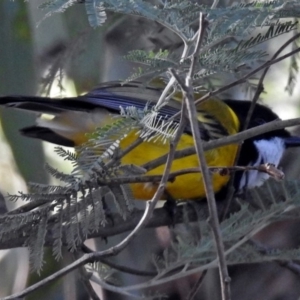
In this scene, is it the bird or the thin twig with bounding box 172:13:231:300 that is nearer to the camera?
the thin twig with bounding box 172:13:231:300

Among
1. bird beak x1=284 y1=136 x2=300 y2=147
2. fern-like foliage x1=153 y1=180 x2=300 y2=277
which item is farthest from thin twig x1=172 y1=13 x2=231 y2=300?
bird beak x1=284 y1=136 x2=300 y2=147

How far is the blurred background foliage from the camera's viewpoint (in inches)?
79.3

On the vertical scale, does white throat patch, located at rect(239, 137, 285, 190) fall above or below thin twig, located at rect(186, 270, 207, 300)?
above

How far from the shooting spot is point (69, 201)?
109 centimetres

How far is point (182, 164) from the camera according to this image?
5.95ft

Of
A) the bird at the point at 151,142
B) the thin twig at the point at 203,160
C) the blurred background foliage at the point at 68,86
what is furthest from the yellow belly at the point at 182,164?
the thin twig at the point at 203,160

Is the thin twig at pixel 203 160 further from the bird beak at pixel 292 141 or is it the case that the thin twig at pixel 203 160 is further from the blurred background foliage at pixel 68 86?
the bird beak at pixel 292 141

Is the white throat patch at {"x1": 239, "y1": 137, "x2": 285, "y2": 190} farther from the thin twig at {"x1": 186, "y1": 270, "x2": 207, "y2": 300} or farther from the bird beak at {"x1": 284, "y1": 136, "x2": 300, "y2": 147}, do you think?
the thin twig at {"x1": 186, "y1": 270, "x2": 207, "y2": 300}

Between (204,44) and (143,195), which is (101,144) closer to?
(204,44)

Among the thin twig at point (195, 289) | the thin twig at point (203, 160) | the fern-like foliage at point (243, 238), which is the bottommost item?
the thin twig at point (195, 289)

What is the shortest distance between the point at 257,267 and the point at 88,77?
83 centimetres

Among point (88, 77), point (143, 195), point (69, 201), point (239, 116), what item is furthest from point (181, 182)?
point (69, 201)

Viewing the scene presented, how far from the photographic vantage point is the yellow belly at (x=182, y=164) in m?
1.77

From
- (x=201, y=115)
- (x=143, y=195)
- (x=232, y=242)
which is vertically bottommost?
(x=232, y=242)
